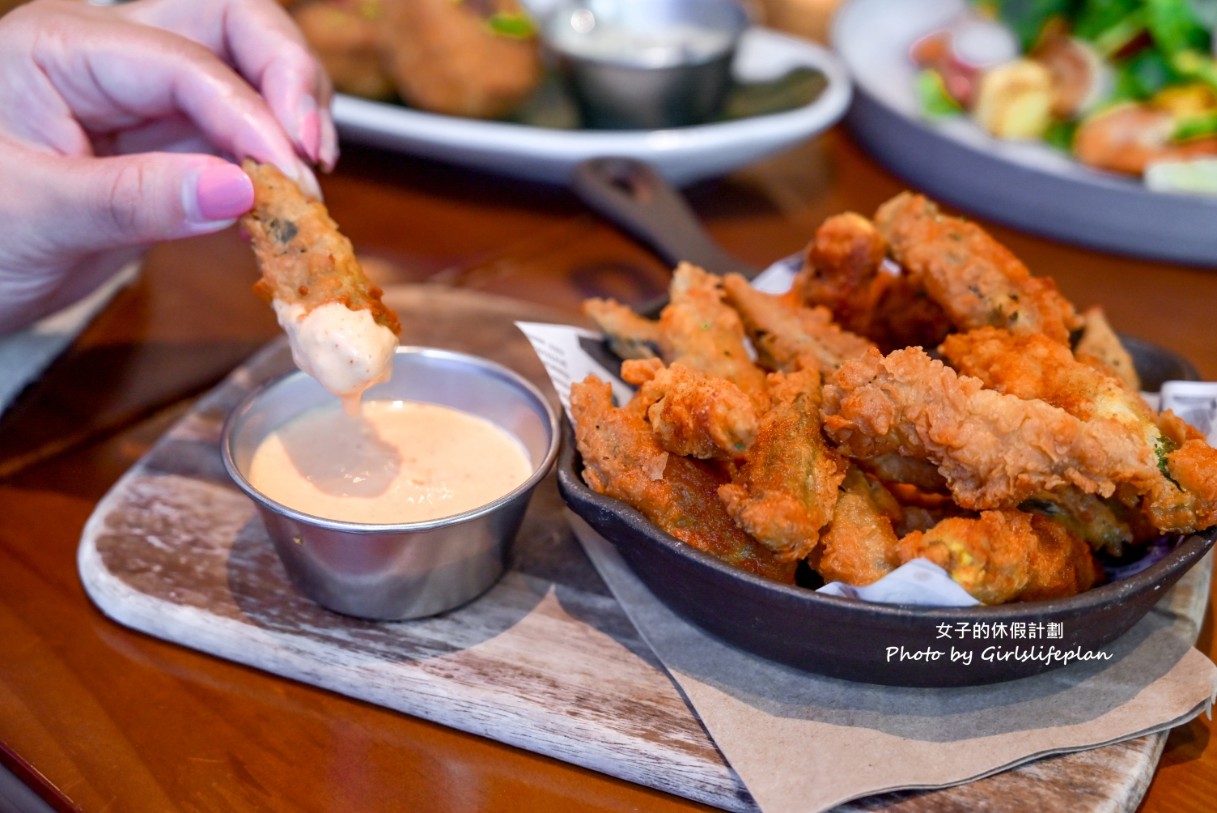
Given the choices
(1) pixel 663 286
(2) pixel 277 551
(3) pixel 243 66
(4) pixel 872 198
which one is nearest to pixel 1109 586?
(2) pixel 277 551

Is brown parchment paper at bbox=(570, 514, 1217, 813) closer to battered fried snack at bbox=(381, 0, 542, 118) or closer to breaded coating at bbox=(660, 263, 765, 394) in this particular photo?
breaded coating at bbox=(660, 263, 765, 394)

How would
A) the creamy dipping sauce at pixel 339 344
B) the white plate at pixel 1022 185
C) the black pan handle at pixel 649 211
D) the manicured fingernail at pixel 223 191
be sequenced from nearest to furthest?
the creamy dipping sauce at pixel 339 344 → the manicured fingernail at pixel 223 191 → the black pan handle at pixel 649 211 → the white plate at pixel 1022 185

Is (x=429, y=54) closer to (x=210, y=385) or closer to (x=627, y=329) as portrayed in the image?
(x=210, y=385)

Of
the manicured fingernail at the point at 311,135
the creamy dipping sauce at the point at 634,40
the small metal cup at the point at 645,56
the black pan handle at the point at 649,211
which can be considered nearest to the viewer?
the manicured fingernail at the point at 311,135

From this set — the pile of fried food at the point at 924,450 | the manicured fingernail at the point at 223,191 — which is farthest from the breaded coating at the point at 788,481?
the manicured fingernail at the point at 223,191

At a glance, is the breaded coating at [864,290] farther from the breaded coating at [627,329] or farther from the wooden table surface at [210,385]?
the wooden table surface at [210,385]

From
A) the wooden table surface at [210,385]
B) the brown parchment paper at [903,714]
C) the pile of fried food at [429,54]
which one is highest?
the pile of fried food at [429,54]

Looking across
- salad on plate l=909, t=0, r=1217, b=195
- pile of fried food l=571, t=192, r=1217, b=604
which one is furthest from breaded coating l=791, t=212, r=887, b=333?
salad on plate l=909, t=0, r=1217, b=195
